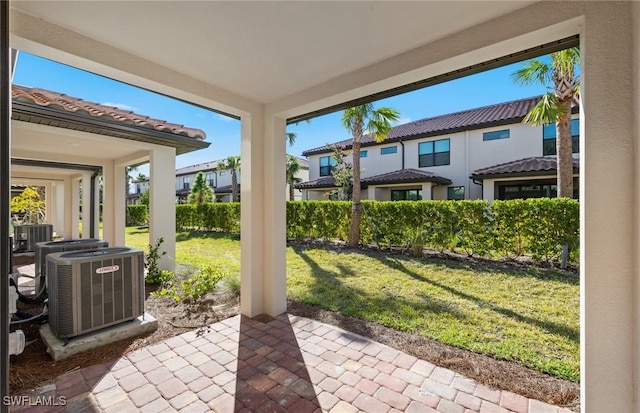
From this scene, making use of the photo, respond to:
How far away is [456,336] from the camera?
3.73 metres

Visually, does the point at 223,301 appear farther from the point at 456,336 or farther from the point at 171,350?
the point at 456,336

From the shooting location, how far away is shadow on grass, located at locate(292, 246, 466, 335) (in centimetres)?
451

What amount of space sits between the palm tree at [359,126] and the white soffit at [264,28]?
692cm

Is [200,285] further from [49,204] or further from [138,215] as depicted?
[138,215]

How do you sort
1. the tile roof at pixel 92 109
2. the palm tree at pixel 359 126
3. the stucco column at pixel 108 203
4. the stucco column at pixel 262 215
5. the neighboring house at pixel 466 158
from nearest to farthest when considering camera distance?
the tile roof at pixel 92 109 → the stucco column at pixel 262 215 → the stucco column at pixel 108 203 → the palm tree at pixel 359 126 → the neighboring house at pixel 466 158

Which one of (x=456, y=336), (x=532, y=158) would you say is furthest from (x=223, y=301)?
(x=532, y=158)

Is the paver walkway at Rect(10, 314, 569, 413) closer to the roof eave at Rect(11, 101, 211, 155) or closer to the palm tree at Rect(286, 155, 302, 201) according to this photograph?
the roof eave at Rect(11, 101, 211, 155)

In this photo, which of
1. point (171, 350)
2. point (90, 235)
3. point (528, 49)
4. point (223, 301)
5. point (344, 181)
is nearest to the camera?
point (528, 49)

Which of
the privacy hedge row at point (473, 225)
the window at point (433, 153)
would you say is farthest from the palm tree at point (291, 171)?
the privacy hedge row at point (473, 225)

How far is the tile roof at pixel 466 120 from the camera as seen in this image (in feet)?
46.6

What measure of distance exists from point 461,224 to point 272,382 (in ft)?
24.4

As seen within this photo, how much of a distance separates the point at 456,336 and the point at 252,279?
2.92 meters

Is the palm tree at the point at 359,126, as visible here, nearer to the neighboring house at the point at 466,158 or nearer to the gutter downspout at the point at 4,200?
the neighboring house at the point at 466,158

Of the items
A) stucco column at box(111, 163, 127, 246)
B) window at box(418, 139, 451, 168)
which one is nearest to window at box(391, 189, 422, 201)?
window at box(418, 139, 451, 168)
